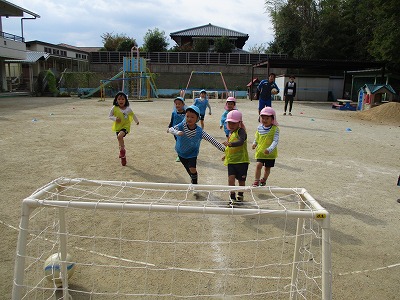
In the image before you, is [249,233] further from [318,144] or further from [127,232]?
[318,144]

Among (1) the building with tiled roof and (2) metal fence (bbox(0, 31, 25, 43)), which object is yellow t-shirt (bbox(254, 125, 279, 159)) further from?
(1) the building with tiled roof

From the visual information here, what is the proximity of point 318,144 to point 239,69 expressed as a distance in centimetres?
2651

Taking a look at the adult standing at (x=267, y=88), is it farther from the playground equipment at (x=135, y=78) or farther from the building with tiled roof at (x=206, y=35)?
the building with tiled roof at (x=206, y=35)

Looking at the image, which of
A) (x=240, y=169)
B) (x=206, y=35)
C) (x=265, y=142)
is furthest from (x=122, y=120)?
(x=206, y=35)

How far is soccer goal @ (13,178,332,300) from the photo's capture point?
85.8 inches

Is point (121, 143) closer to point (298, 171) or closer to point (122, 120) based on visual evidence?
point (122, 120)

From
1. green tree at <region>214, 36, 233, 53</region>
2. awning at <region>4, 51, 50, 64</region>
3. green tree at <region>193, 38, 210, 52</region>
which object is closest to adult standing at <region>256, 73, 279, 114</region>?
awning at <region>4, 51, 50, 64</region>

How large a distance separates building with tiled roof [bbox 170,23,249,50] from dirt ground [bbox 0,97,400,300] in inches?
1184

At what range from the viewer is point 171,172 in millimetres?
6062

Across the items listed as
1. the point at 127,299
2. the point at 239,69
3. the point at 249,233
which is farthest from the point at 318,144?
the point at 239,69

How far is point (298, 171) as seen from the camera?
6.32m

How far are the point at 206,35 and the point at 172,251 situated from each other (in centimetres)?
3898

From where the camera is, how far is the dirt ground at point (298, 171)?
10.6 feet

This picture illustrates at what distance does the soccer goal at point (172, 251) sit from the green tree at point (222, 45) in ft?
112
